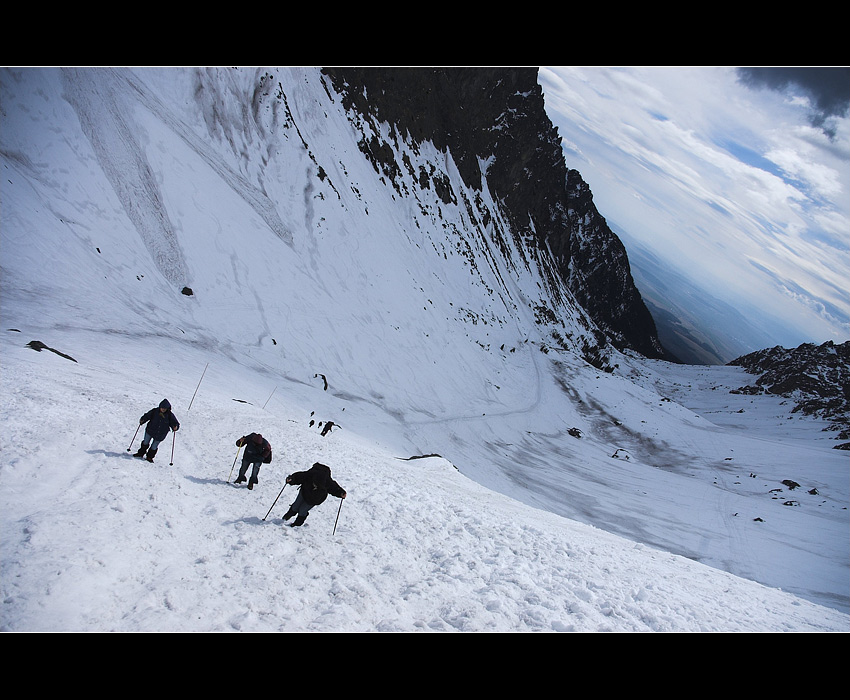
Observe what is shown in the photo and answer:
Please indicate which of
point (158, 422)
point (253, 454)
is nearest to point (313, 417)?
point (253, 454)

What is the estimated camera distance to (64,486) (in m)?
6.80

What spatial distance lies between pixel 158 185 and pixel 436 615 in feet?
90.7

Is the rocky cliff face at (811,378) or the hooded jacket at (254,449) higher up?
the rocky cliff face at (811,378)

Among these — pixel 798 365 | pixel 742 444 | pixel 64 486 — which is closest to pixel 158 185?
pixel 64 486

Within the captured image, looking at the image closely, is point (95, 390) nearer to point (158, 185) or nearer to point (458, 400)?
point (158, 185)

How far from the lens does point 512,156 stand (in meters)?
88.2

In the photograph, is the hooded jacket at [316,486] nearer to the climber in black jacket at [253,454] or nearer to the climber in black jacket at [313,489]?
the climber in black jacket at [313,489]

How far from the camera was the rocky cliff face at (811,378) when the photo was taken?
232 ft

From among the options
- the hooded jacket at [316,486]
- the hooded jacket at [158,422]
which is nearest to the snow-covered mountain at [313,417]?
the hooded jacket at [158,422]

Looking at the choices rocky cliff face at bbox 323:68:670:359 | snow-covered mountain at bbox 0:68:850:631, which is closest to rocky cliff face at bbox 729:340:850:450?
snow-covered mountain at bbox 0:68:850:631

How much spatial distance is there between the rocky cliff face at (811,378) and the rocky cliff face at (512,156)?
31.2 m

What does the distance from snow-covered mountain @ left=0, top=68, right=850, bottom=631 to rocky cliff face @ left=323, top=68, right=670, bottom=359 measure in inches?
103

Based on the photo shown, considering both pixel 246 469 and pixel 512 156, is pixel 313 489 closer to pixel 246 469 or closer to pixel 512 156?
pixel 246 469
